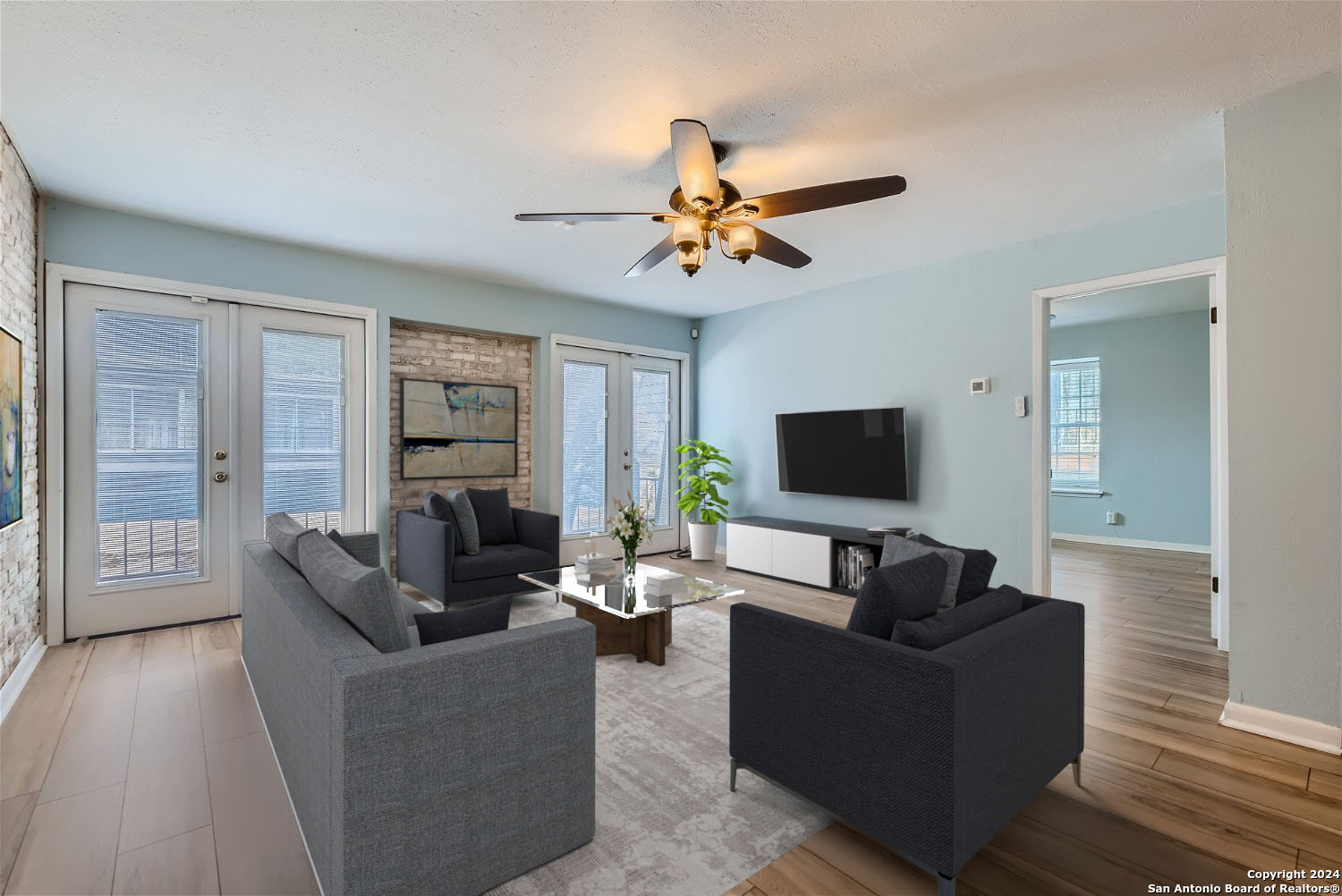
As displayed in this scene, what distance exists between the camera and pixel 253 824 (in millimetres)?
1983

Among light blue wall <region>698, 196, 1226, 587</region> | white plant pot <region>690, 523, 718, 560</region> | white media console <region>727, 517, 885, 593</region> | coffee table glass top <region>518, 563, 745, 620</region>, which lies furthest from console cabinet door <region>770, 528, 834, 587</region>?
coffee table glass top <region>518, 563, 745, 620</region>

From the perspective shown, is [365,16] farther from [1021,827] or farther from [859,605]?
[1021,827]

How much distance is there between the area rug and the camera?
5.64 ft

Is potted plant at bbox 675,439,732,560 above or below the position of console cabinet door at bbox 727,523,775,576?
Answer: above

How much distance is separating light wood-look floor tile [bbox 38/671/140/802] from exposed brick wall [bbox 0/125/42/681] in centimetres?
40

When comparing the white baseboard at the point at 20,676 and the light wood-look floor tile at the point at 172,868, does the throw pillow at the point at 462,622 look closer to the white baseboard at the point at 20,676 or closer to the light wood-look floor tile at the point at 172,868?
the light wood-look floor tile at the point at 172,868

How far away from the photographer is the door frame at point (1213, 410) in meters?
3.58

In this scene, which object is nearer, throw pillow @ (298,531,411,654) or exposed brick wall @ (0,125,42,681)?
throw pillow @ (298,531,411,654)

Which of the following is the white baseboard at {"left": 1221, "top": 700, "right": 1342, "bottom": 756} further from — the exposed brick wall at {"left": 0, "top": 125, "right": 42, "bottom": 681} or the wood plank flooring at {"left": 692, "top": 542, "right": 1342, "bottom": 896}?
the exposed brick wall at {"left": 0, "top": 125, "right": 42, "bottom": 681}

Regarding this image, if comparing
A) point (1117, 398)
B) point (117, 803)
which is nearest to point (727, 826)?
point (117, 803)

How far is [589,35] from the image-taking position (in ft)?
7.06

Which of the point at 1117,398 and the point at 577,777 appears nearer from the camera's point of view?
the point at 577,777

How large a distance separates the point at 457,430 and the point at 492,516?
3.05 ft

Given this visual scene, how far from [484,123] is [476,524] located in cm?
291
